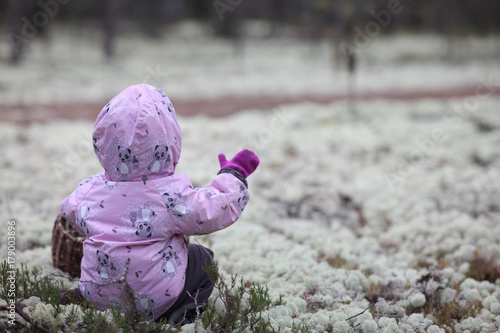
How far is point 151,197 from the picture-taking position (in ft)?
8.02

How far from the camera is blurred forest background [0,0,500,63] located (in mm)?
26898

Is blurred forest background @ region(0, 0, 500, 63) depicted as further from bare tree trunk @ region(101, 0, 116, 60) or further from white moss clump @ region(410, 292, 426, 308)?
white moss clump @ region(410, 292, 426, 308)

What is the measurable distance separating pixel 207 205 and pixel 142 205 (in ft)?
1.13

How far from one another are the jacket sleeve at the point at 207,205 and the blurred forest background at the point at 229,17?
834 inches

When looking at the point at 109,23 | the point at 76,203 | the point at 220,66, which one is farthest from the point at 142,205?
the point at 109,23

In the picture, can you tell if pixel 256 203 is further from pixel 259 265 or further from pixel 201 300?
pixel 201 300

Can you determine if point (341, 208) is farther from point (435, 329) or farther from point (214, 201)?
point (214, 201)

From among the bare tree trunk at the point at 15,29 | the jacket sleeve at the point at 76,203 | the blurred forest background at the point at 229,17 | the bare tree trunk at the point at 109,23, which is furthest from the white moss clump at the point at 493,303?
the bare tree trunk at the point at 109,23

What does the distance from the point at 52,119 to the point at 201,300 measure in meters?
9.77

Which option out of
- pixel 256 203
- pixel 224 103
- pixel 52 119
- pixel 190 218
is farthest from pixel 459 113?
pixel 190 218

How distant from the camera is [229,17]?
38.2 m

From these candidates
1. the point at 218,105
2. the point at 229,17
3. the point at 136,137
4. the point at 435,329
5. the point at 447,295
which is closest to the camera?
the point at 136,137

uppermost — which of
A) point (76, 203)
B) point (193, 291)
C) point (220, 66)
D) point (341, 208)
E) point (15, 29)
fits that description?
point (76, 203)

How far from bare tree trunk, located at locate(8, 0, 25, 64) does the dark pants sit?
78.4ft
